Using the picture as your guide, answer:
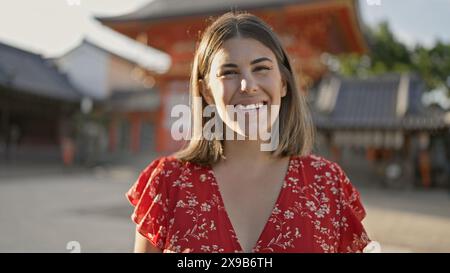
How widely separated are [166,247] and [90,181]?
27.7ft

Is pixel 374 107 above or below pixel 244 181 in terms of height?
above

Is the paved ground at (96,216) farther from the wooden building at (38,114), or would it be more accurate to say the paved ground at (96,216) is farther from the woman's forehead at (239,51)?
the woman's forehead at (239,51)

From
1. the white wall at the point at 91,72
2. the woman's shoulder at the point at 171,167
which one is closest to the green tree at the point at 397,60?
the white wall at the point at 91,72

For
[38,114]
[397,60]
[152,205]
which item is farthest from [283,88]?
[397,60]

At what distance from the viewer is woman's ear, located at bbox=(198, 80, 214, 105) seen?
1106 millimetres

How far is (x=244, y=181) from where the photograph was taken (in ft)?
3.57

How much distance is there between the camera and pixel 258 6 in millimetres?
7945

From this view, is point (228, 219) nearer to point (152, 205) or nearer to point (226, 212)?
point (226, 212)

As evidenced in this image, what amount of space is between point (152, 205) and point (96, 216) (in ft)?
13.7

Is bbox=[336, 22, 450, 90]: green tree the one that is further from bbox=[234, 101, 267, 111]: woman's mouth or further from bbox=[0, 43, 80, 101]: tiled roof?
bbox=[234, 101, 267, 111]: woman's mouth

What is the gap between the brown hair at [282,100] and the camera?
3.37ft

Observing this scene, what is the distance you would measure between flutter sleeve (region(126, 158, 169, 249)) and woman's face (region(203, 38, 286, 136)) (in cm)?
25
